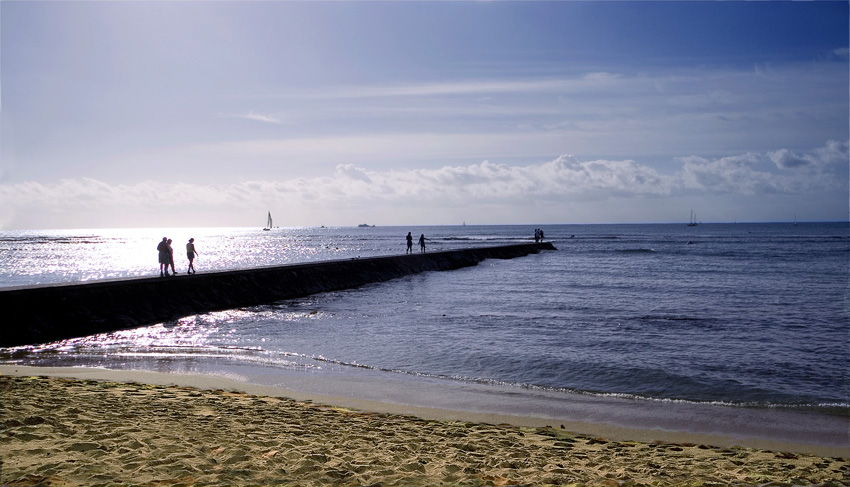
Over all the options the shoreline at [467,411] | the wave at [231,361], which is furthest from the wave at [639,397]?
the shoreline at [467,411]

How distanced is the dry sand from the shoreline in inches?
21.8

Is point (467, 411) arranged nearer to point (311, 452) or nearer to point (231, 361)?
point (311, 452)

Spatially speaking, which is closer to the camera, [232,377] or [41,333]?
[232,377]

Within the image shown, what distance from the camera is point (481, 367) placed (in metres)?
12.7

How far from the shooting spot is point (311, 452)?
6340 mm

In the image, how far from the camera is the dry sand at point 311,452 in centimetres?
551

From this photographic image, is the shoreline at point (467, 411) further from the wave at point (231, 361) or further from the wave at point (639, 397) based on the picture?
the wave at point (231, 361)

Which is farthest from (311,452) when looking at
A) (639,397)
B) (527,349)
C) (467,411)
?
(527,349)

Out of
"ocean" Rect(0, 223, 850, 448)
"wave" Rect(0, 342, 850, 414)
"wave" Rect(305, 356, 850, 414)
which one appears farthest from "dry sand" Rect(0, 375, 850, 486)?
"wave" Rect(0, 342, 850, 414)

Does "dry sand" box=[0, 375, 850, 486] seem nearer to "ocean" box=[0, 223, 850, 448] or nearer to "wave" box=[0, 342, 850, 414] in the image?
"ocean" box=[0, 223, 850, 448]

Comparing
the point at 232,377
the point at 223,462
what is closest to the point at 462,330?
the point at 232,377

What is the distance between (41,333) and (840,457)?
60.9 ft

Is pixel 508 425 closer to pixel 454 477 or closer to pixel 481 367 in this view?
pixel 454 477

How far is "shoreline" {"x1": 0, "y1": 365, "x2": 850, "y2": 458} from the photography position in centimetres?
813
